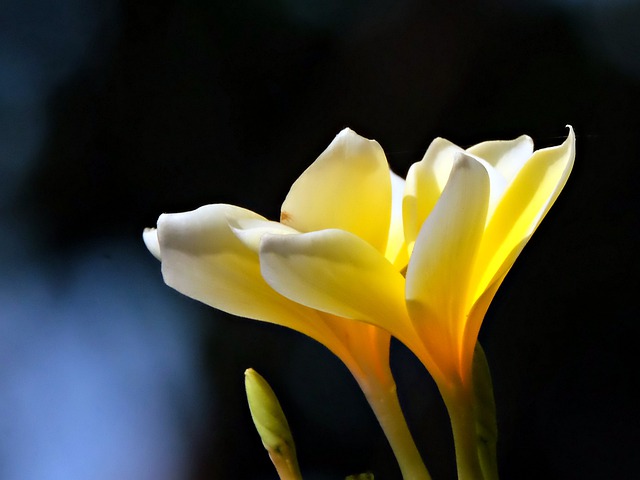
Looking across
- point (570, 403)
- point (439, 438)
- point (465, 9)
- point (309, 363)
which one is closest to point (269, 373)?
point (309, 363)

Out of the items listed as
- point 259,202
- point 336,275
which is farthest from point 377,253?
point 259,202

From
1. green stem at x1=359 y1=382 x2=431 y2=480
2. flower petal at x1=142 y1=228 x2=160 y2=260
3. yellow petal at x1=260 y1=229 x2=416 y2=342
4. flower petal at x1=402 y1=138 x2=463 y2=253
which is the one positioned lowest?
green stem at x1=359 y1=382 x2=431 y2=480

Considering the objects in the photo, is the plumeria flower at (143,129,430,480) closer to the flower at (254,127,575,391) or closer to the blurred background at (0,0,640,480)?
the flower at (254,127,575,391)

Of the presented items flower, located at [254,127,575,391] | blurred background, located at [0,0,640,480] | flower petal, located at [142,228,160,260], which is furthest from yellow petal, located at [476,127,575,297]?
blurred background, located at [0,0,640,480]

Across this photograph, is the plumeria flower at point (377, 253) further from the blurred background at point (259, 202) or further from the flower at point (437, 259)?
the blurred background at point (259, 202)

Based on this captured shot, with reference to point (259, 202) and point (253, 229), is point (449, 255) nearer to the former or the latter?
point (253, 229)

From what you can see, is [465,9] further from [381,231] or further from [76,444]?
[76,444]
